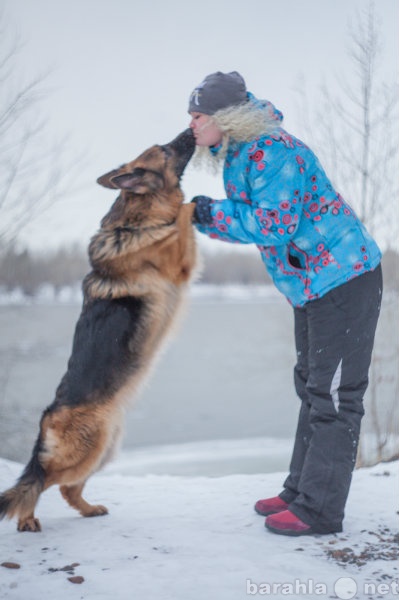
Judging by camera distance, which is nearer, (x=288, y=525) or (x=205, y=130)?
(x=288, y=525)

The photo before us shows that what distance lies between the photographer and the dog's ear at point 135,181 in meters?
3.05

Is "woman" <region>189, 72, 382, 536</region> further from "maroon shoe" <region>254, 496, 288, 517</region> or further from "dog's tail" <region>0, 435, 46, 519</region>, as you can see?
"dog's tail" <region>0, 435, 46, 519</region>

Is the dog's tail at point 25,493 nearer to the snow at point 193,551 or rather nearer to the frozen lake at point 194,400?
the snow at point 193,551

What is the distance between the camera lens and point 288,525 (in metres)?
2.78

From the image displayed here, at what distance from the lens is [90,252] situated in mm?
3164

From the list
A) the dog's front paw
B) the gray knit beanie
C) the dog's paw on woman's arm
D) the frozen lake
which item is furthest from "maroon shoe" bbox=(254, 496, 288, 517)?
the frozen lake

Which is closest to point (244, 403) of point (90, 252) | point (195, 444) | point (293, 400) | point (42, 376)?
point (293, 400)

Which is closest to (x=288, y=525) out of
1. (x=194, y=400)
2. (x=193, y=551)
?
(x=193, y=551)

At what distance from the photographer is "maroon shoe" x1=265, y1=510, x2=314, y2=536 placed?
9.08 ft

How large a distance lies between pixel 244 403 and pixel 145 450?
16.7ft

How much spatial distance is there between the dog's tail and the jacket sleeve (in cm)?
146

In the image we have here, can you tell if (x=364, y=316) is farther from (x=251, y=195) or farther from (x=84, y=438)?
(x=84, y=438)

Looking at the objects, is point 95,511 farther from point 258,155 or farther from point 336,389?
point 258,155

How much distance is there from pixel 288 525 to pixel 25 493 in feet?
4.18
